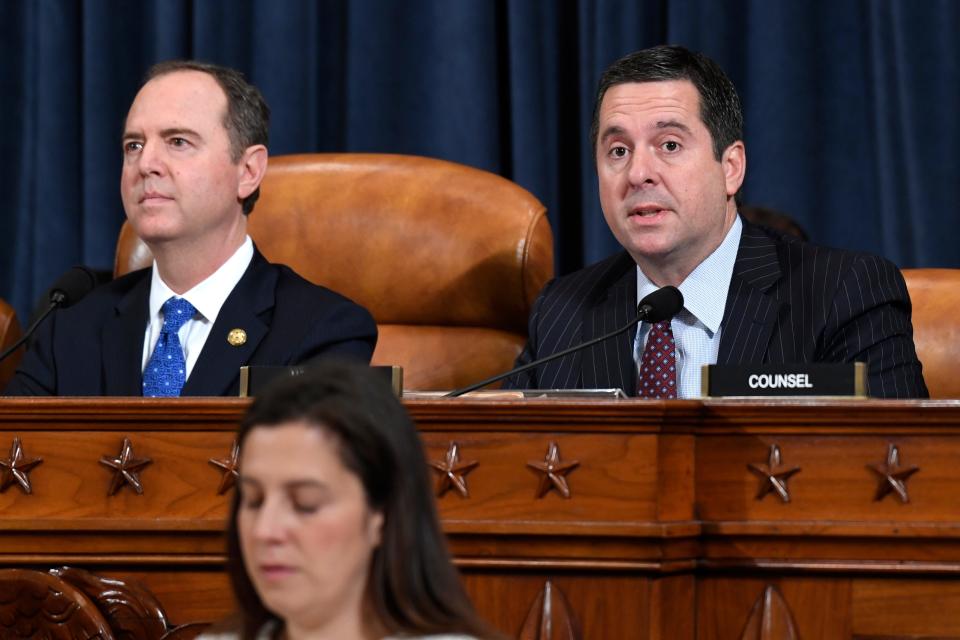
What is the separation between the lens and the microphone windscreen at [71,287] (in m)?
2.23

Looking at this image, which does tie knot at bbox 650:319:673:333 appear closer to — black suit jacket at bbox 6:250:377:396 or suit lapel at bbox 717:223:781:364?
suit lapel at bbox 717:223:781:364

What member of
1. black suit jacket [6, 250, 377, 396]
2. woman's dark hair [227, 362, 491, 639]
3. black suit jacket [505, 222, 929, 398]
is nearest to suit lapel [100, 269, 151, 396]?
black suit jacket [6, 250, 377, 396]

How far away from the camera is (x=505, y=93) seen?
3410 millimetres

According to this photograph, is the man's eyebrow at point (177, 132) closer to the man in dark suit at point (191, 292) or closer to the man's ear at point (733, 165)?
the man in dark suit at point (191, 292)

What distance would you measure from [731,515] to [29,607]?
0.77 m

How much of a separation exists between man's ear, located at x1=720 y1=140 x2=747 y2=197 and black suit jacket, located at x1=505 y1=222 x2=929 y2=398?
0.08 meters

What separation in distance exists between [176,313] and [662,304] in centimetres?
84

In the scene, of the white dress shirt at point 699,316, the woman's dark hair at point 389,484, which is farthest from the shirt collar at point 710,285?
the woman's dark hair at point 389,484

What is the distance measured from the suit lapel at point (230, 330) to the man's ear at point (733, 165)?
29.5 inches

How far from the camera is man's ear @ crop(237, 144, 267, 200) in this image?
2547 millimetres

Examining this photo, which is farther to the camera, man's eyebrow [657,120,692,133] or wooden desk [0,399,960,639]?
man's eyebrow [657,120,692,133]

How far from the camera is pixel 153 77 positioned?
2.57 metres

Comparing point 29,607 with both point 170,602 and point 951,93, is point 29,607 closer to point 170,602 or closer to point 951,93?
point 170,602

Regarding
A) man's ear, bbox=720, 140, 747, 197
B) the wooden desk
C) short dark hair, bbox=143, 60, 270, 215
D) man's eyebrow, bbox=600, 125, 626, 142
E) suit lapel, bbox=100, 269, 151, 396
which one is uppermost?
short dark hair, bbox=143, 60, 270, 215
